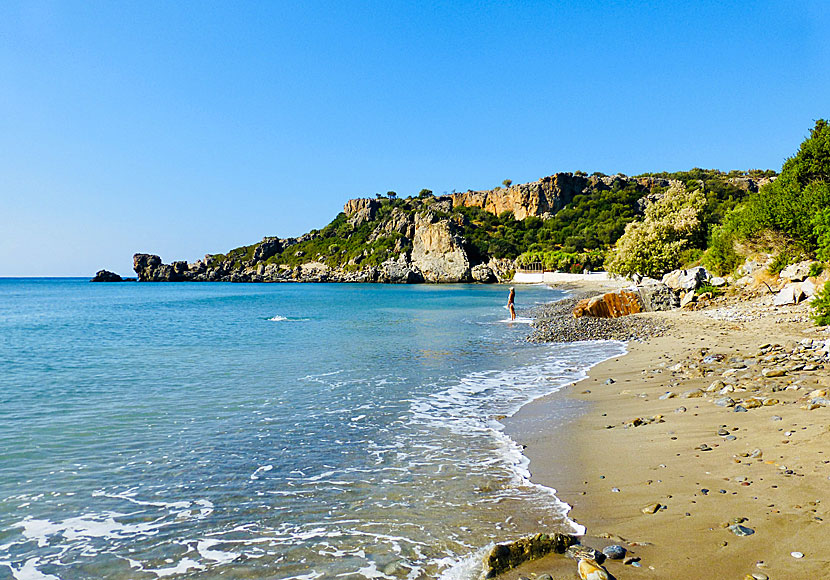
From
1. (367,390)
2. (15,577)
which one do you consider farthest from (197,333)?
(15,577)

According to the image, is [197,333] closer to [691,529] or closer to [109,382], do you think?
[109,382]

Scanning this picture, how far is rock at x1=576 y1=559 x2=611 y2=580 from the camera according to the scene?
416 cm

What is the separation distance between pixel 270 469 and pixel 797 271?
28715mm

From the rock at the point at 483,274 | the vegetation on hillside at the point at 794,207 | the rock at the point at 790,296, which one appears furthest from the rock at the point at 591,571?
the rock at the point at 483,274

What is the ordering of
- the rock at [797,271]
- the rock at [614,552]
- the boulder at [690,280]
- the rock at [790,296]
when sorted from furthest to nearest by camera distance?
the boulder at [690,280], the rock at [797,271], the rock at [790,296], the rock at [614,552]

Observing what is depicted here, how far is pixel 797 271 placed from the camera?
1020 inches

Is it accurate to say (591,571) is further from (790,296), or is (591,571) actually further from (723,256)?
(723,256)

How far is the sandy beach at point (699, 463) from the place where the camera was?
4.38 m

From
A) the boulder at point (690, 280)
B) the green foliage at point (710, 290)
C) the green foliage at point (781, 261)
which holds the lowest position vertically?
the green foliage at point (710, 290)

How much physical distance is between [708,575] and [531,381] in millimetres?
9859

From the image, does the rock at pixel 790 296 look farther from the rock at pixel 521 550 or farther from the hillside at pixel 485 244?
the hillside at pixel 485 244

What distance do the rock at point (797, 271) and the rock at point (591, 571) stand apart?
2635 centimetres

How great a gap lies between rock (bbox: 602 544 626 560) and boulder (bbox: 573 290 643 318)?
24991 millimetres

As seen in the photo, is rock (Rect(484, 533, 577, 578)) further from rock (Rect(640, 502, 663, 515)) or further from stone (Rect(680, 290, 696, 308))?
stone (Rect(680, 290, 696, 308))
